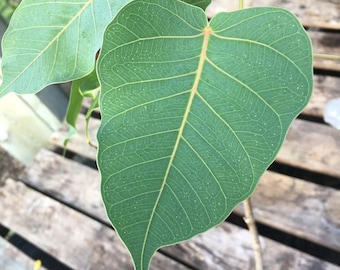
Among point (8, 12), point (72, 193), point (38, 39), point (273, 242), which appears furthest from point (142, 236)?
point (8, 12)

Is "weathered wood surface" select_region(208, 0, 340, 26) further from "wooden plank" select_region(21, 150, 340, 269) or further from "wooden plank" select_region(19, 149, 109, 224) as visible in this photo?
"wooden plank" select_region(19, 149, 109, 224)

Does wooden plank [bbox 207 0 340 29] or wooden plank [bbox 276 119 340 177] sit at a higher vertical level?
wooden plank [bbox 207 0 340 29]

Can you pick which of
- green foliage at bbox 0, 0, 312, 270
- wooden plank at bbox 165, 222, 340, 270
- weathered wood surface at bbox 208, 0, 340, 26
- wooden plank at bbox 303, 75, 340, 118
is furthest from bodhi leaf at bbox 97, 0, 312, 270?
weathered wood surface at bbox 208, 0, 340, 26

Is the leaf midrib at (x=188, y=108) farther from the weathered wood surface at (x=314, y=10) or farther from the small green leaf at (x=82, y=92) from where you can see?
the weathered wood surface at (x=314, y=10)

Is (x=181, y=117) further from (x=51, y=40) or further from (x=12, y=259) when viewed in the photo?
(x=12, y=259)

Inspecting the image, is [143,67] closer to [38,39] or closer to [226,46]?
[226,46]

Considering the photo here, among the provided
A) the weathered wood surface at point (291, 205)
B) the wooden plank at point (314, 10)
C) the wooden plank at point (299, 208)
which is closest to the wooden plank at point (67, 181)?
the weathered wood surface at point (291, 205)
